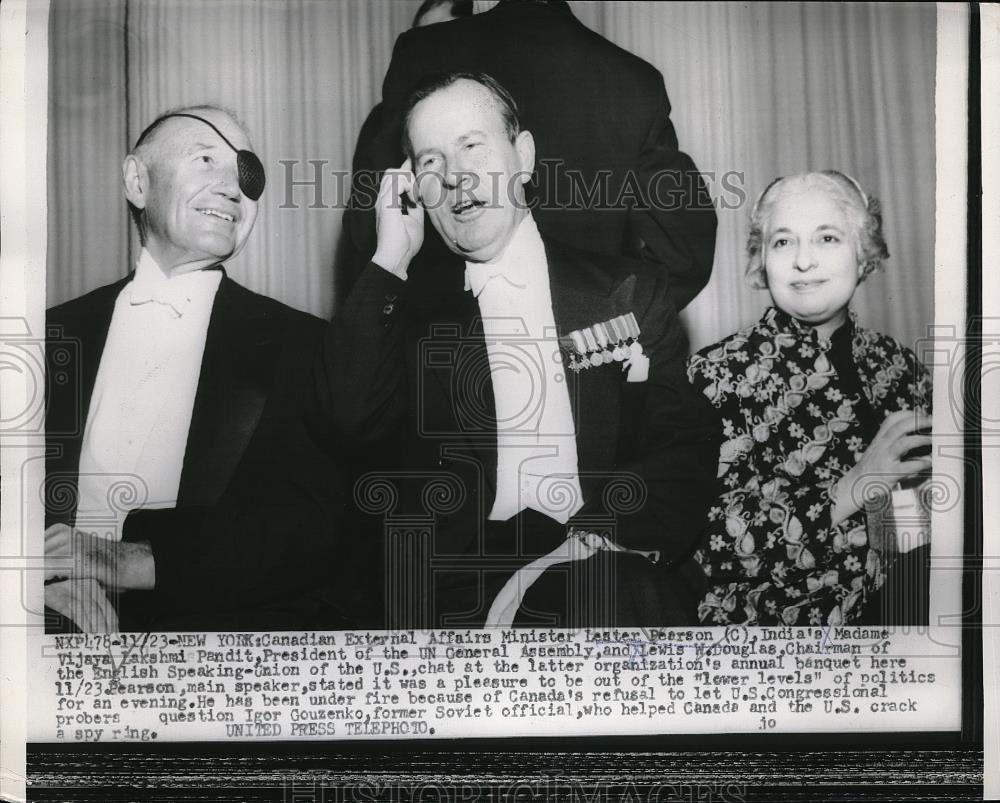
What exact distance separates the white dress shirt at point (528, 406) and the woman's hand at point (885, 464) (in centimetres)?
64

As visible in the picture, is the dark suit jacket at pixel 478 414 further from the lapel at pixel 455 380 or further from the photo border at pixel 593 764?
the photo border at pixel 593 764

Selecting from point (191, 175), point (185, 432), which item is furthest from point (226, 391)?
point (191, 175)

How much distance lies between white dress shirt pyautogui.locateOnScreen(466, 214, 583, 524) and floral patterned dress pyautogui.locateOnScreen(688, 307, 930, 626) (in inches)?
13.3

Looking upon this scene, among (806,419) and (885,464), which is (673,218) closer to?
(806,419)

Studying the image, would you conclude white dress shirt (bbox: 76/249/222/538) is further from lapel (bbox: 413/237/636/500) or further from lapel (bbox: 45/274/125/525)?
lapel (bbox: 413/237/636/500)

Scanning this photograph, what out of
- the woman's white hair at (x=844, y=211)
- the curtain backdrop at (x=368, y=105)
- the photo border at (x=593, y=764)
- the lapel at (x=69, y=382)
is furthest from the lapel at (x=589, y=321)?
the lapel at (x=69, y=382)

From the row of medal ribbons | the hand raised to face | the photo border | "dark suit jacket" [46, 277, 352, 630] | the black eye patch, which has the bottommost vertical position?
the photo border

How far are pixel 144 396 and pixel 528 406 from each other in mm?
900

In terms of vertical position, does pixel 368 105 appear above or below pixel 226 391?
above

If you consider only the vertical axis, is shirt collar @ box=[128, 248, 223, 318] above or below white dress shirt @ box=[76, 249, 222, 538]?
above

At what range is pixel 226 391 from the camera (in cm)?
210

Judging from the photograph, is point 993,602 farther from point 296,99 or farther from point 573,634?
point 296,99

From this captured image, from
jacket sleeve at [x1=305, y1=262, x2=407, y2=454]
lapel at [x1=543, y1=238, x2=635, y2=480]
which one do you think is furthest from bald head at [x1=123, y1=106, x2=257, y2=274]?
lapel at [x1=543, y1=238, x2=635, y2=480]

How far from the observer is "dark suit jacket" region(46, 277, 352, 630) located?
2.07 meters
